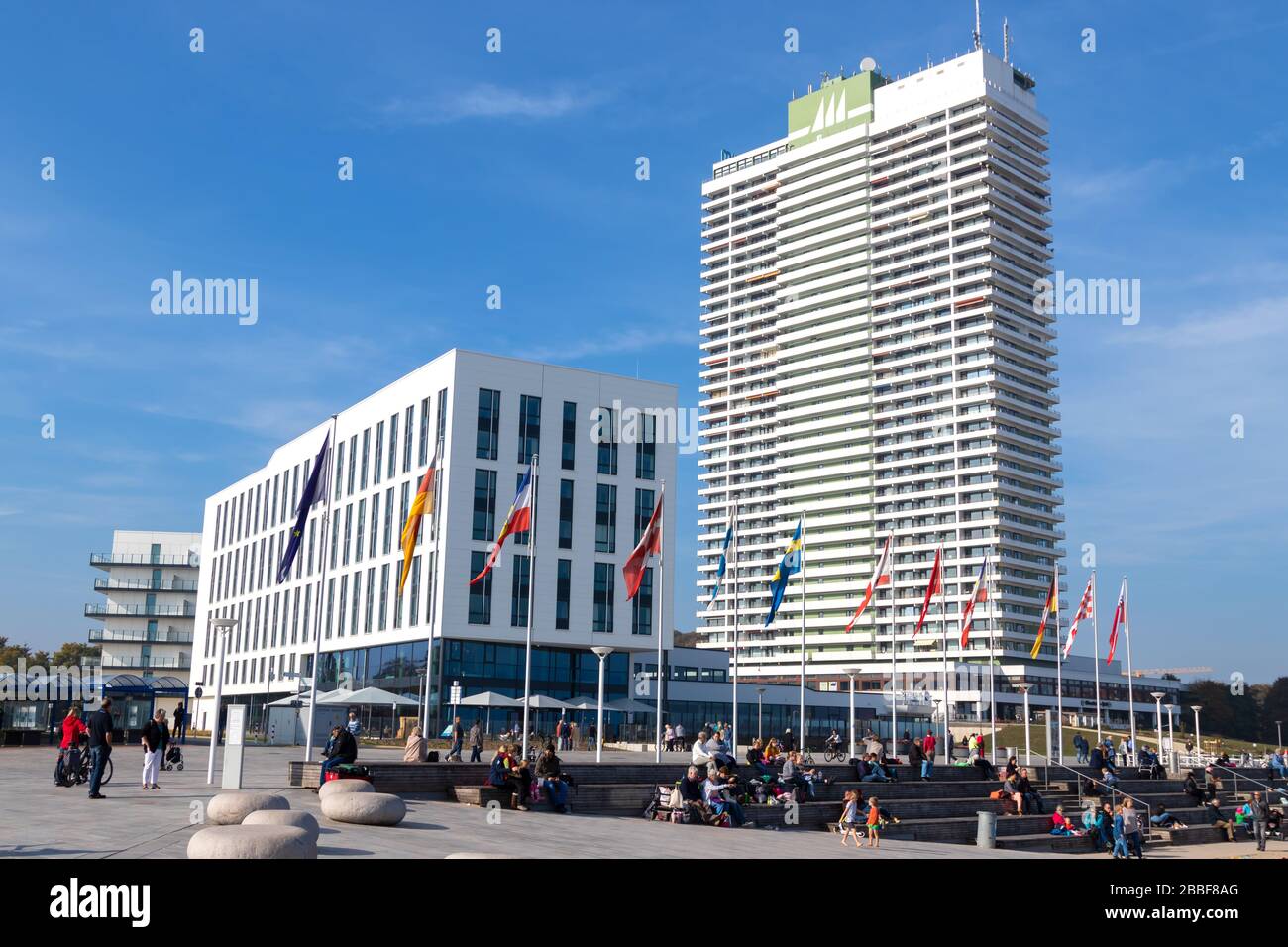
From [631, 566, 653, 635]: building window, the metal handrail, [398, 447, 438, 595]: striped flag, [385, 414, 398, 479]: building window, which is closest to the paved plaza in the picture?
[398, 447, 438, 595]: striped flag

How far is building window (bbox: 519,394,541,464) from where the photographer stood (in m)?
73.5

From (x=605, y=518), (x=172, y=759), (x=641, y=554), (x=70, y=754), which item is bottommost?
(x=172, y=759)

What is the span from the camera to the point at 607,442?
250 ft

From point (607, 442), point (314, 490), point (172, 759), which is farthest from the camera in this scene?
point (607, 442)

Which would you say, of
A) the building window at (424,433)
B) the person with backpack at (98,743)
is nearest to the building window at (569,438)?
the building window at (424,433)

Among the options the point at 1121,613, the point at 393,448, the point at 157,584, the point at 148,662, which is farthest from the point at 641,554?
the point at 157,584

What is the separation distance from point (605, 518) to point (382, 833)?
5577 centimetres

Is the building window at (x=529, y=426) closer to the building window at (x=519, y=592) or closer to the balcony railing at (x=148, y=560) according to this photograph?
the building window at (x=519, y=592)

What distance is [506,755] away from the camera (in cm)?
2727

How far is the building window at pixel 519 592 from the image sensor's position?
71.4m

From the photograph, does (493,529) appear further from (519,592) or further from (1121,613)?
(1121,613)

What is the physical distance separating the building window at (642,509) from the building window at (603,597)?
2.68 m
